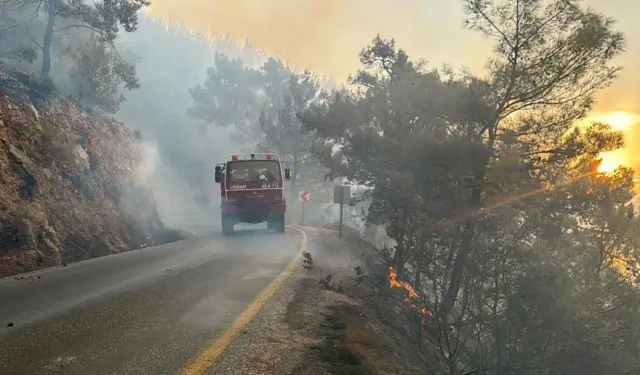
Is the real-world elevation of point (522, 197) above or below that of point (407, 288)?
above

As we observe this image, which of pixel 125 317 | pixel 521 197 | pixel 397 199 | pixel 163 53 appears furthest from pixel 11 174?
pixel 163 53

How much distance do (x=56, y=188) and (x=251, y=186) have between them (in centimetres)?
610

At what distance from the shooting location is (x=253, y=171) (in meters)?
15.8

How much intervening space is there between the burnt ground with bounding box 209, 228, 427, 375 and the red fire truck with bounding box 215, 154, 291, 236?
7.57 metres

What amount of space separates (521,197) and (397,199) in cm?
387

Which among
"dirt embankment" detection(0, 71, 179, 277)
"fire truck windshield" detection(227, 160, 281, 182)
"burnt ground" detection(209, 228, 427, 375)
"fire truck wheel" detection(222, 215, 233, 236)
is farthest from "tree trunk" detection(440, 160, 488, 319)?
"dirt embankment" detection(0, 71, 179, 277)

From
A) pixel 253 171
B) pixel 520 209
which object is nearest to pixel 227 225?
pixel 253 171

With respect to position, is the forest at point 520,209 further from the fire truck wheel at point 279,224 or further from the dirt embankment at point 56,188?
the fire truck wheel at point 279,224

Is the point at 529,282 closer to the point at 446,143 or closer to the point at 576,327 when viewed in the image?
the point at 576,327

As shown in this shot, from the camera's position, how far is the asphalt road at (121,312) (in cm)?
369

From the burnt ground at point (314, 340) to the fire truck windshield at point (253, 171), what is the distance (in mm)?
7802

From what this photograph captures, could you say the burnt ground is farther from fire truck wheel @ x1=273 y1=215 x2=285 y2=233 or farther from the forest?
fire truck wheel @ x1=273 y1=215 x2=285 y2=233

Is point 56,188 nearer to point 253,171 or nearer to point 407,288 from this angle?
point 253,171

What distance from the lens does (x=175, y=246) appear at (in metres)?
12.9
